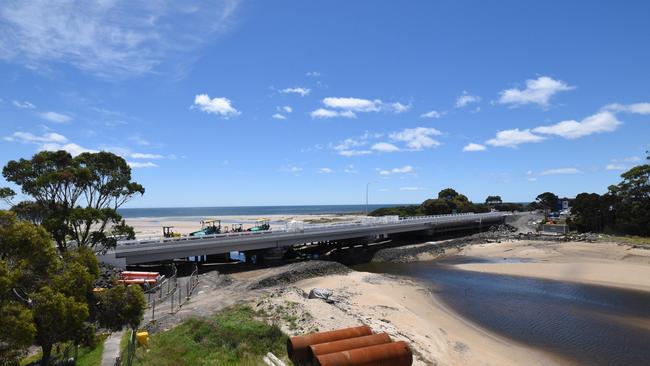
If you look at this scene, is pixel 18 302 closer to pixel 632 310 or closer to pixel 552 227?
pixel 632 310

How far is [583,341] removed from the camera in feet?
71.6

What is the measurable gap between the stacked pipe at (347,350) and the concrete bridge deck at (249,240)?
23.6 meters

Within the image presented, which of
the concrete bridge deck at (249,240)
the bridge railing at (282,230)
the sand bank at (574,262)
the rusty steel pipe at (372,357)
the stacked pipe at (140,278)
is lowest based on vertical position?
the sand bank at (574,262)

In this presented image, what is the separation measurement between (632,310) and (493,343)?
1393 cm

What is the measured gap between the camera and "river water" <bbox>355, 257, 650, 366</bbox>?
20.8 metres

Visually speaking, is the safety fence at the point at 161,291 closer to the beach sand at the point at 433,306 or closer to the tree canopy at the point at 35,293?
the beach sand at the point at 433,306

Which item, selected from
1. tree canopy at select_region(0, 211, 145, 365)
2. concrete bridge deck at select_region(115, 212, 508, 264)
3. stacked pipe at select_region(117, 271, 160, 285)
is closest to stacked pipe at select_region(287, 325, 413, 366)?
tree canopy at select_region(0, 211, 145, 365)

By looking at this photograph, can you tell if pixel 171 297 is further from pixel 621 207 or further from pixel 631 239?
pixel 621 207

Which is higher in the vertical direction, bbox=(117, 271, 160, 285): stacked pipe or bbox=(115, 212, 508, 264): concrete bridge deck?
bbox=(115, 212, 508, 264): concrete bridge deck

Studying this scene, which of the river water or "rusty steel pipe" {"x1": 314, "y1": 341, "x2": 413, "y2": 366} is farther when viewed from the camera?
the river water

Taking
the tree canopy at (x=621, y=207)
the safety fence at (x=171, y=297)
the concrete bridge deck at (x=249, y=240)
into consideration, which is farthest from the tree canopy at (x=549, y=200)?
the safety fence at (x=171, y=297)

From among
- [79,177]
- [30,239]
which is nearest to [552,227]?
[79,177]

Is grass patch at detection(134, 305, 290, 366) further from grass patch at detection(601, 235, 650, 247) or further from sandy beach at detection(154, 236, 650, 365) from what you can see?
grass patch at detection(601, 235, 650, 247)

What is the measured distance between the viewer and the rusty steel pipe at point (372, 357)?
12602 millimetres
